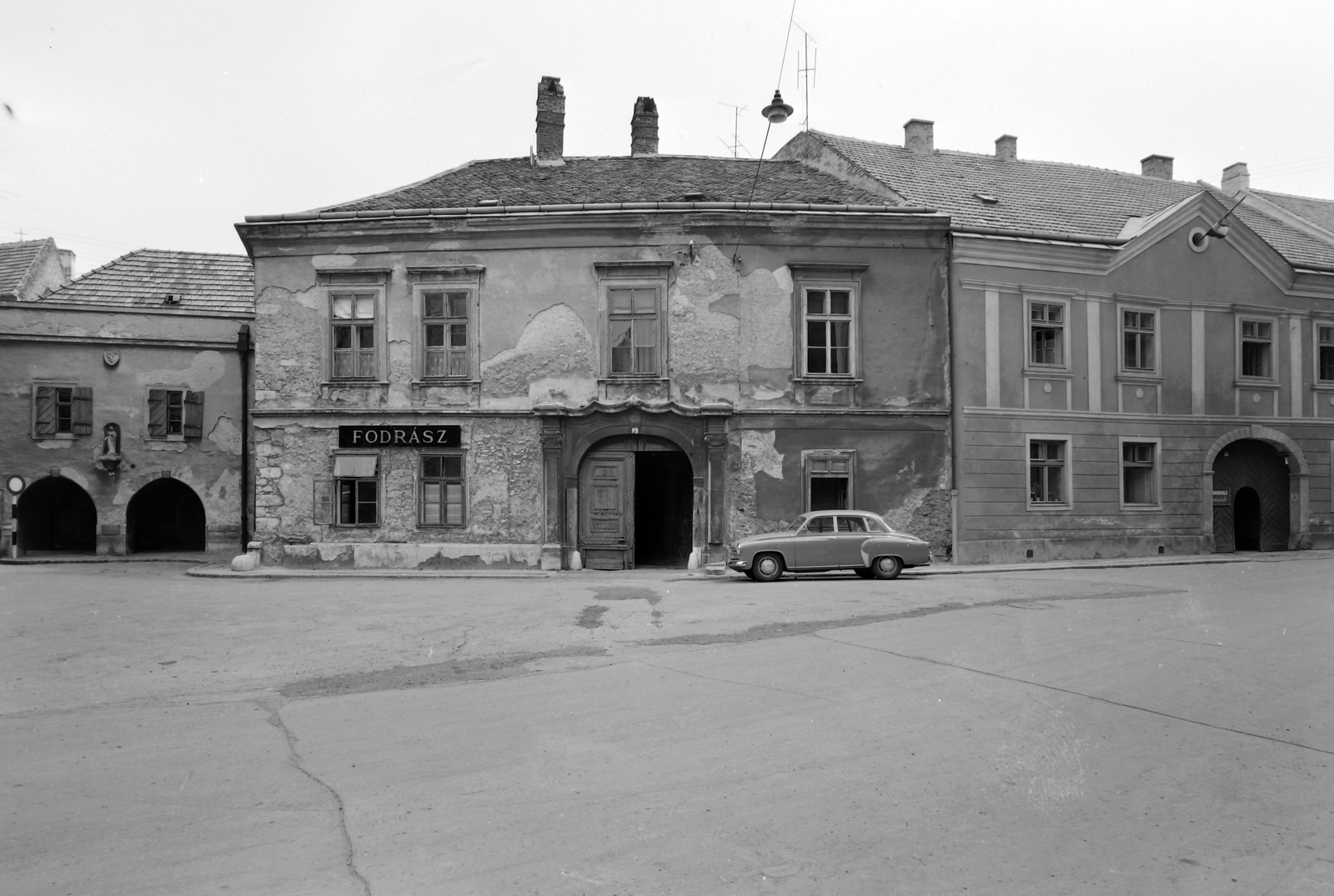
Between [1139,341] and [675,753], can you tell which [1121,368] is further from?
[675,753]

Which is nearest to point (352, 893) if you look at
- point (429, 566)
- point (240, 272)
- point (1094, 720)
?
point (1094, 720)

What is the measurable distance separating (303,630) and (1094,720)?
29.1ft

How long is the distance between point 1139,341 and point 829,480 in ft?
27.9

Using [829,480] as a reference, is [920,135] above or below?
above

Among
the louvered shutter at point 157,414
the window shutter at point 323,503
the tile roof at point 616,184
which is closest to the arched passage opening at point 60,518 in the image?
the louvered shutter at point 157,414

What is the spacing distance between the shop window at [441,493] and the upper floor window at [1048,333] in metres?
13.2

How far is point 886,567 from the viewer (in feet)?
57.2

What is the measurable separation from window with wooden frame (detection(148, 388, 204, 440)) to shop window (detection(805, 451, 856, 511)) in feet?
55.2

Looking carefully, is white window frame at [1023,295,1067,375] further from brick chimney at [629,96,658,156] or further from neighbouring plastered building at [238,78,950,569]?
brick chimney at [629,96,658,156]

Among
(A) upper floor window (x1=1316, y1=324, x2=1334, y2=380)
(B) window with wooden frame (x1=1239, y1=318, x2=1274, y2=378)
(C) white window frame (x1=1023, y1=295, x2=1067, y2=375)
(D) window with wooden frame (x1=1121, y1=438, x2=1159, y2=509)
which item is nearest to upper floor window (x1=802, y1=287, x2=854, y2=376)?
Answer: (C) white window frame (x1=1023, y1=295, x2=1067, y2=375)

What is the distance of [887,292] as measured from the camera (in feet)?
69.1

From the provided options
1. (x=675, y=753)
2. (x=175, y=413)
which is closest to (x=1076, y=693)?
(x=675, y=753)

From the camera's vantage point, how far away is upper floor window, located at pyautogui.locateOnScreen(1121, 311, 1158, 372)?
886 inches

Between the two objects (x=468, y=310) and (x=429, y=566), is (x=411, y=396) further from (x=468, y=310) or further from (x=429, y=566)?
(x=429, y=566)
